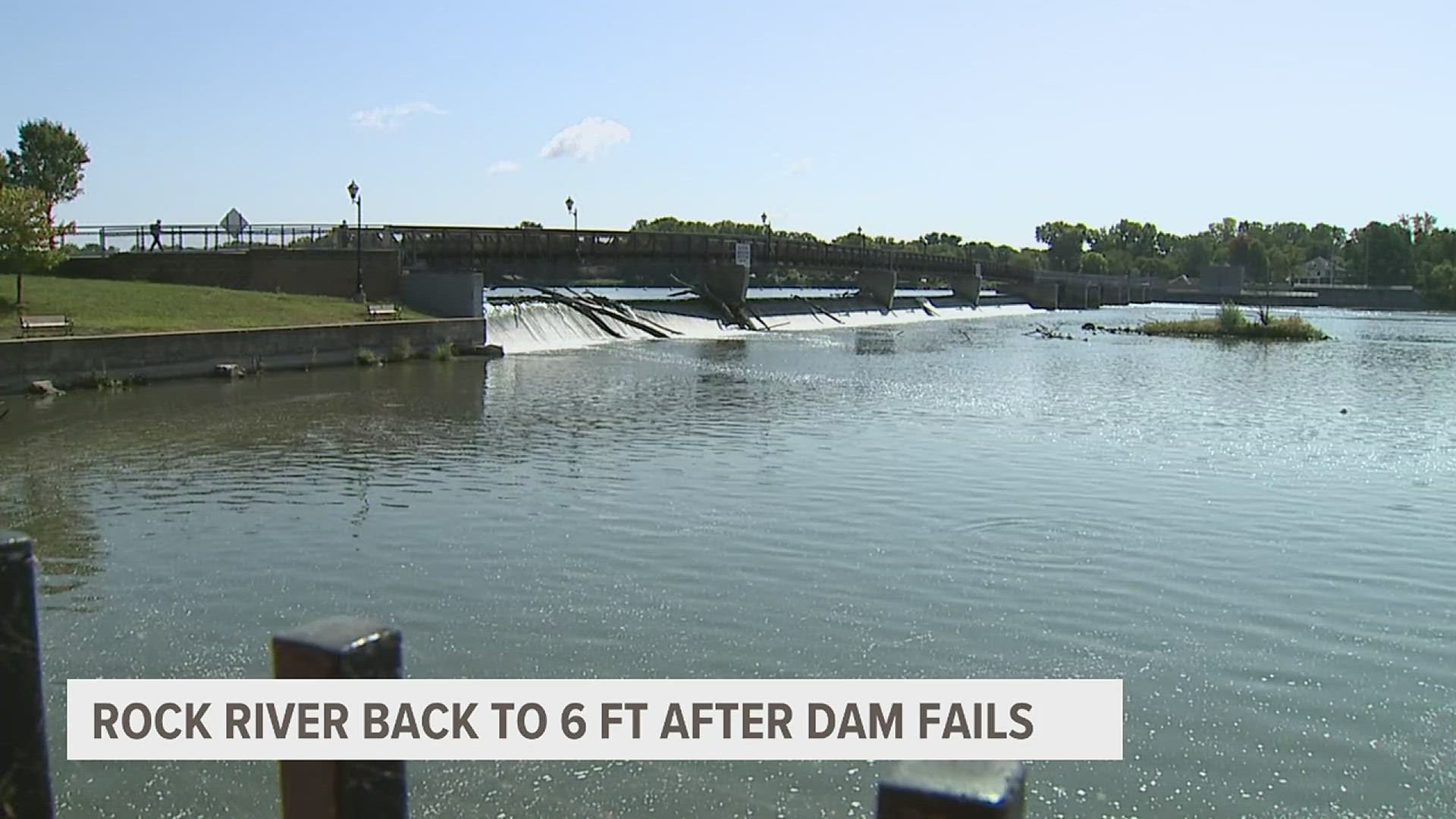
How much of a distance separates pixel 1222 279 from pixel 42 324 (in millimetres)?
174686

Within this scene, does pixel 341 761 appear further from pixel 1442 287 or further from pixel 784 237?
pixel 1442 287

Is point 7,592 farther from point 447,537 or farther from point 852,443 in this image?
point 852,443

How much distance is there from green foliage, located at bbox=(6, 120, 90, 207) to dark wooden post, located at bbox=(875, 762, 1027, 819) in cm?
8701

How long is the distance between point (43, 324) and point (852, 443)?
2111cm

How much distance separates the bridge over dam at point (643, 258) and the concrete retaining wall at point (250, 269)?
3014 mm

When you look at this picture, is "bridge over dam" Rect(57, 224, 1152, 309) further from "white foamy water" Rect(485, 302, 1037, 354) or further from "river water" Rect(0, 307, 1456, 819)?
"river water" Rect(0, 307, 1456, 819)

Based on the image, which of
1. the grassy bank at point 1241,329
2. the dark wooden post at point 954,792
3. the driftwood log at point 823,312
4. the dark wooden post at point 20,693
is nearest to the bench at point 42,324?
the dark wooden post at point 20,693

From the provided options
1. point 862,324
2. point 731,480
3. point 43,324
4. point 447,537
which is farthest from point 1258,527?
point 862,324

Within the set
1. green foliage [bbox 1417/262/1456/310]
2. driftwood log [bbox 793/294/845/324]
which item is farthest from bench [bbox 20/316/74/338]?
green foliage [bbox 1417/262/1456/310]

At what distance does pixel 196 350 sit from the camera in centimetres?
3139

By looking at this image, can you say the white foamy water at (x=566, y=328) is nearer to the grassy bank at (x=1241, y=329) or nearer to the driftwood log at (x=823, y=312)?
the driftwood log at (x=823, y=312)

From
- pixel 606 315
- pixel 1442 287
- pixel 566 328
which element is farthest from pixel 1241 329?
pixel 1442 287

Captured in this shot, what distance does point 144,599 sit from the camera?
10727 mm

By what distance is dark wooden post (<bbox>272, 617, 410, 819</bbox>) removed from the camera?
295 cm
